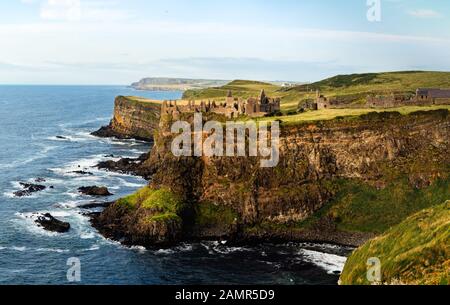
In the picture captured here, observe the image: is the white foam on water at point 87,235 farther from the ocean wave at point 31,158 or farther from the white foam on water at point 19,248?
the ocean wave at point 31,158

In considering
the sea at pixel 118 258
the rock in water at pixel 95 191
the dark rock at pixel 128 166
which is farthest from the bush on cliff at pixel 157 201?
the dark rock at pixel 128 166

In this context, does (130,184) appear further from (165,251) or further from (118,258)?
(118,258)

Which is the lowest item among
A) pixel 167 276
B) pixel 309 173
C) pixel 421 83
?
pixel 167 276

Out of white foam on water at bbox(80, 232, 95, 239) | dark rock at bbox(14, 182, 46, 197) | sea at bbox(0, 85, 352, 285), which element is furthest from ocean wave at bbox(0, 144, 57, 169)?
white foam on water at bbox(80, 232, 95, 239)

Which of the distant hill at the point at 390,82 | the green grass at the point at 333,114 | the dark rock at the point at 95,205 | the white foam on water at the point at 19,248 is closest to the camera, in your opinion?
the white foam on water at the point at 19,248
